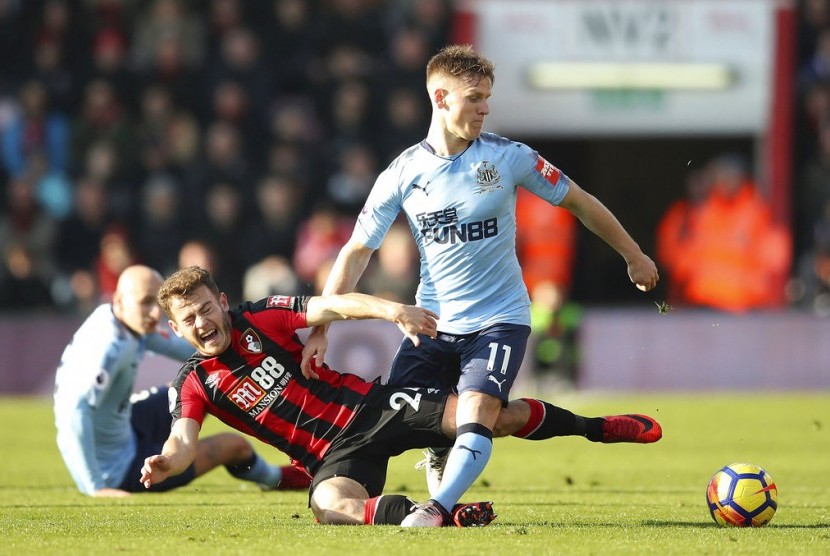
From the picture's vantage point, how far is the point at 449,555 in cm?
612

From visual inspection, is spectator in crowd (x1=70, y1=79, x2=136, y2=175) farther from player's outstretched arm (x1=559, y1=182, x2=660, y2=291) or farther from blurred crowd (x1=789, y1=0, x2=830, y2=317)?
player's outstretched arm (x1=559, y1=182, x2=660, y2=291)

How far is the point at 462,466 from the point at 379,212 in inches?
57.1

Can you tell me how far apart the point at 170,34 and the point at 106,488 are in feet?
36.8

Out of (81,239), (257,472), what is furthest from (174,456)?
(81,239)

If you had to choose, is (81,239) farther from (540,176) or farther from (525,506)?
(540,176)

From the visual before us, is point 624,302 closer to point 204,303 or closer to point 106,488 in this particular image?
point 106,488

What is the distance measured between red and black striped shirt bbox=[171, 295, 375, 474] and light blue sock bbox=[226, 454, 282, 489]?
1759mm

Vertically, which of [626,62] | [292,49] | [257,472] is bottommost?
[257,472]

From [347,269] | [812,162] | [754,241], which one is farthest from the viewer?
[812,162]

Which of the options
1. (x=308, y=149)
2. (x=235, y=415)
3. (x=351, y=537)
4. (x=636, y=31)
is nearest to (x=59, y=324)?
(x=308, y=149)

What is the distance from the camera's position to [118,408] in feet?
30.7

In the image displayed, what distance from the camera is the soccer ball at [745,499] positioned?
7371 millimetres

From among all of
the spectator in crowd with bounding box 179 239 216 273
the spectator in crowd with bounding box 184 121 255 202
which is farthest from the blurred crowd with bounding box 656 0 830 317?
the spectator in crowd with bounding box 179 239 216 273

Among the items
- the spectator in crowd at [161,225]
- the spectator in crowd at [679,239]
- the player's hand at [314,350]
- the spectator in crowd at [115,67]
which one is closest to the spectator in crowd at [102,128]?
the spectator in crowd at [115,67]
